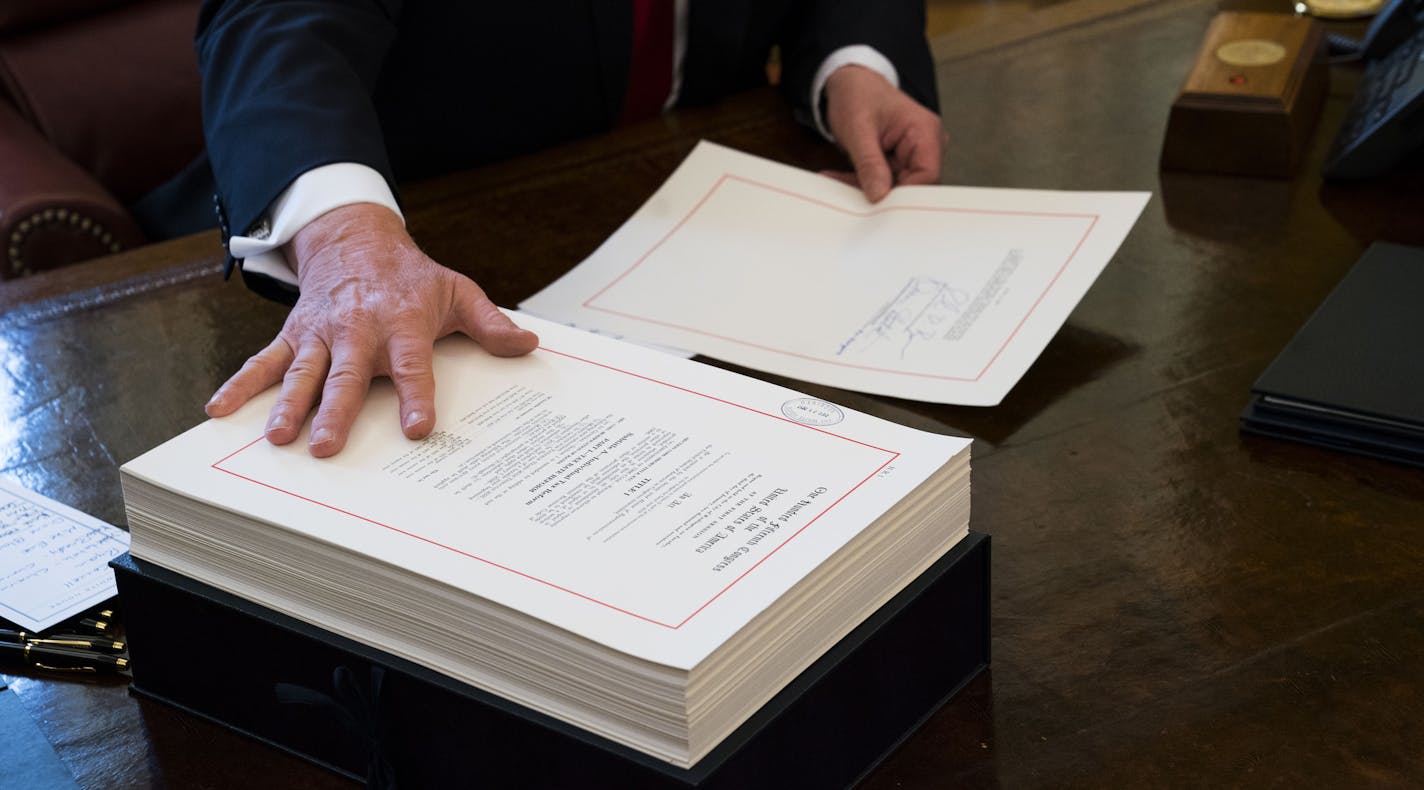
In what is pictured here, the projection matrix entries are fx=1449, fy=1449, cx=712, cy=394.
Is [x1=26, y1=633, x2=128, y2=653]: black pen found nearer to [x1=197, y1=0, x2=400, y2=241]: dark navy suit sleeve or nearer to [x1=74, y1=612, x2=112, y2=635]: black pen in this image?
[x1=74, y1=612, x2=112, y2=635]: black pen

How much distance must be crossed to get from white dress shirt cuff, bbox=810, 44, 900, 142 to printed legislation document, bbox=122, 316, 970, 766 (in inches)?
30.4

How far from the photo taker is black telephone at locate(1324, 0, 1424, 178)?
1306 millimetres

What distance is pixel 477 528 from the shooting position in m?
0.68

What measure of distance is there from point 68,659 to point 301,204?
0.42 m

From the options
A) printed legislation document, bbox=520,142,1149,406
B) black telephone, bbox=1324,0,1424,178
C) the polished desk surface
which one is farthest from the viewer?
black telephone, bbox=1324,0,1424,178

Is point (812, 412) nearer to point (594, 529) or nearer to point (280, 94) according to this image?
point (594, 529)

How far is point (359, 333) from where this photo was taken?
892 mm

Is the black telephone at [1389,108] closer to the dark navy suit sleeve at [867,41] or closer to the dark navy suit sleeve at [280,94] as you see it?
the dark navy suit sleeve at [867,41]

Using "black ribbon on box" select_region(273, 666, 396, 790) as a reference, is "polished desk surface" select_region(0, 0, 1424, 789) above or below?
below

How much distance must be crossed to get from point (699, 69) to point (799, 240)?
513 millimetres

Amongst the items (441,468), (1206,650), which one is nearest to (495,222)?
(441,468)

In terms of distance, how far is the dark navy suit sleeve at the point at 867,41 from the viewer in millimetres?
1549

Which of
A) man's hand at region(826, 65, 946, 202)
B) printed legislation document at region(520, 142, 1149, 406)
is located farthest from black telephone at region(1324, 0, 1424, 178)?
man's hand at region(826, 65, 946, 202)

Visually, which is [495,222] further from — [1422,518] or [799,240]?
[1422,518]
